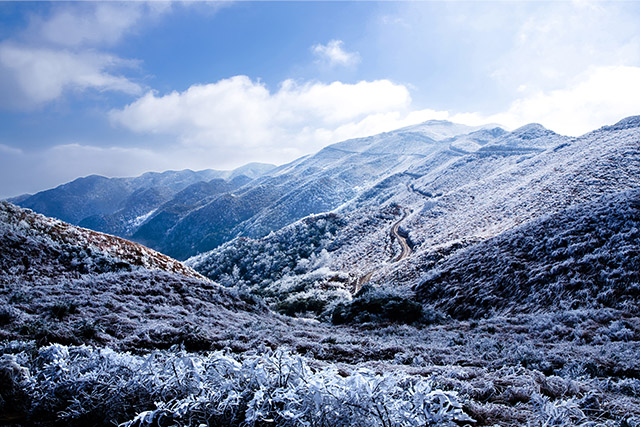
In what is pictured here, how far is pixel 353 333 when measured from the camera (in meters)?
10.3

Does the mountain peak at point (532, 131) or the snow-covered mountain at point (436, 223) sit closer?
the snow-covered mountain at point (436, 223)

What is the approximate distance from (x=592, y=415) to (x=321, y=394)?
285cm

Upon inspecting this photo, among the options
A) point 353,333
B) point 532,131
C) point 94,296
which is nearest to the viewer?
point 94,296

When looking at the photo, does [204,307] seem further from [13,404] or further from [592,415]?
[592,415]

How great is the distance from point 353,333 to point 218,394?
8500 mm

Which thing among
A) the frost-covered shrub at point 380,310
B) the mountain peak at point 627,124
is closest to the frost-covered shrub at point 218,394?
the frost-covered shrub at point 380,310

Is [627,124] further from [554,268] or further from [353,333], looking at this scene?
[353,333]

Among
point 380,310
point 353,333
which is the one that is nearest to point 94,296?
point 353,333

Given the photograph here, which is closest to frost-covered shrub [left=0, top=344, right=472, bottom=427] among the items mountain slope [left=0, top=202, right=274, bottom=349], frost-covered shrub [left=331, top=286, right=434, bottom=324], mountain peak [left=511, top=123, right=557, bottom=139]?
mountain slope [left=0, top=202, right=274, bottom=349]

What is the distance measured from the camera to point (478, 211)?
39.3 meters

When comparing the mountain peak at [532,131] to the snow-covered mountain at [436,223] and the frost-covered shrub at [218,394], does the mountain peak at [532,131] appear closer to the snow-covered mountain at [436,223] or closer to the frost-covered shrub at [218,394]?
the snow-covered mountain at [436,223]

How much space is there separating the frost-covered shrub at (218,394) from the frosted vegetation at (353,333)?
0.01m

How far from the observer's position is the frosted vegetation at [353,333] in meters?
2.44

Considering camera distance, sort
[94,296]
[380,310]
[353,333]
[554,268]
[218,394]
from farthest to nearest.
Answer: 1. [554,268]
2. [380,310]
3. [353,333]
4. [94,296]
5. [218,394]
